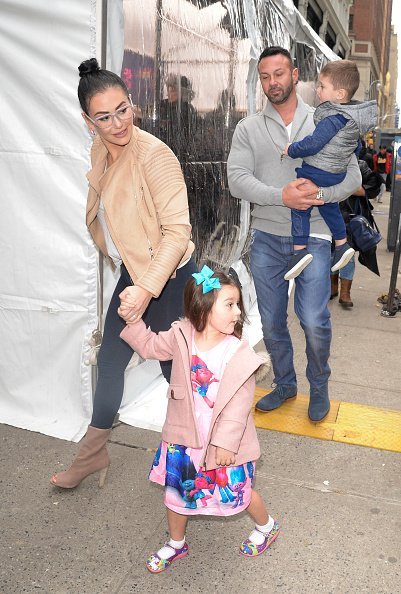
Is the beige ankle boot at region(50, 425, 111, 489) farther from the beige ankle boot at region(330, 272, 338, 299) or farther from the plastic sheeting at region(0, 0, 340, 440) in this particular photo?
the beige ankle boot at region(330, 272, 338, 299)

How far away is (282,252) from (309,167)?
0.53 meters

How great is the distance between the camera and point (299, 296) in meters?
3.94

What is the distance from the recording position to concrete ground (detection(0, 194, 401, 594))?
2.66 m

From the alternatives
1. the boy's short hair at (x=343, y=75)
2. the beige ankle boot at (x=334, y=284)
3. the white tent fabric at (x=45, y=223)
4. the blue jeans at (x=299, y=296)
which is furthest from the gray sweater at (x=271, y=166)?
the beige ankle boot at (x=334, y=284)

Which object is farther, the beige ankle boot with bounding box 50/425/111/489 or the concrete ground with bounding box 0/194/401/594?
the beige ankle boot with bounding box 50/425/111/489

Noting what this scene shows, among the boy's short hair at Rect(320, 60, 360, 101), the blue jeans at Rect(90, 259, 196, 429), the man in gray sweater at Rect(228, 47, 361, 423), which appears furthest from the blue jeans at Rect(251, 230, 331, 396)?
the blue jeans at Rect(90, 259, 196, 429)

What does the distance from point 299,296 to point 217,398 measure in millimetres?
1627

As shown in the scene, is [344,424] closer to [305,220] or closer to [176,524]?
[305,220]

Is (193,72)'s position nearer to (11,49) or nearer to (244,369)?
(11,49)

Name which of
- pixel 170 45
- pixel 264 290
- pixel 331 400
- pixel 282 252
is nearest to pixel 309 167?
pixel 282 252

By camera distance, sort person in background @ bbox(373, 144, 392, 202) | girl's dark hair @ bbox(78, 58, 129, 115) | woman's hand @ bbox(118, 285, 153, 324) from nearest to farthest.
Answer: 1. woman's hand @ bbox(118, 285, 153, 324)
2. girl's dark hair @ bbox(78, 58, 129, 115)
3. person in background @ bbox(373, 144, 392, 202)

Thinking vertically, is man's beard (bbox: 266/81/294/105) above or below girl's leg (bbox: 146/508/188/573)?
above

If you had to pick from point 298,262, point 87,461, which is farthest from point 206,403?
point 298,262

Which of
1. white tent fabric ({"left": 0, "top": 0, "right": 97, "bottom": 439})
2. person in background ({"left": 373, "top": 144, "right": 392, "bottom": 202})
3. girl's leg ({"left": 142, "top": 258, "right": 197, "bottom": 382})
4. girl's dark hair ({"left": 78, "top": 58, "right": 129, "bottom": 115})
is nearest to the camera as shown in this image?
girl's dark hair ({"left": 78, "top": 58, "right": 129, "bottom": 115})
